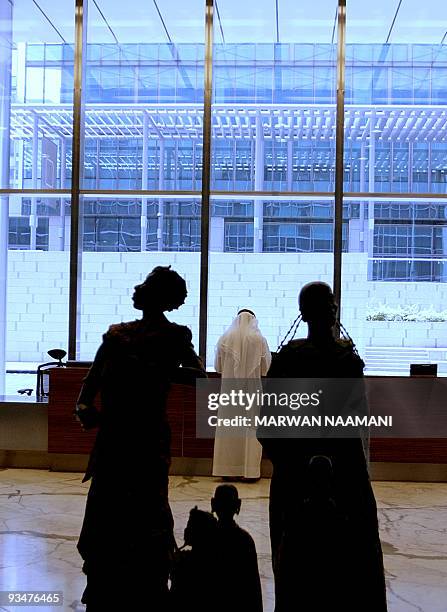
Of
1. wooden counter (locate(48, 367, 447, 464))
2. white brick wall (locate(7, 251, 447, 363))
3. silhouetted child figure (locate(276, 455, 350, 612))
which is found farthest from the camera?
white brick wall (locate(7, 251, 447, 363))

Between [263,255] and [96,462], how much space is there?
18.2 ft

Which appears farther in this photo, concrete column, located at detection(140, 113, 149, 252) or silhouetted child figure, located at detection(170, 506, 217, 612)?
concrete column, located at detection(140, 113, 149, 252)

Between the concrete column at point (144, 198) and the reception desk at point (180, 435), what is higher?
the concrete column at point (144, 198)

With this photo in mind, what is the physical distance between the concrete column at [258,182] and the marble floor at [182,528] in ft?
8.55

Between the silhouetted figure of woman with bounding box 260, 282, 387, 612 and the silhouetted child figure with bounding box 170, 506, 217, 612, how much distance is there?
0.23m

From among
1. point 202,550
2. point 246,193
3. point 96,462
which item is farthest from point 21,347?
point 202,550

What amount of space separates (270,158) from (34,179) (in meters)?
2.41

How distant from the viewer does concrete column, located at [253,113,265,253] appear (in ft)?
27.3

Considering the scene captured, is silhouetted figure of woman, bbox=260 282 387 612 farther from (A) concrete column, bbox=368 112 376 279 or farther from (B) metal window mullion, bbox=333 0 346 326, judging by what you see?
(A) concrete column, bbox=368 112 376 279

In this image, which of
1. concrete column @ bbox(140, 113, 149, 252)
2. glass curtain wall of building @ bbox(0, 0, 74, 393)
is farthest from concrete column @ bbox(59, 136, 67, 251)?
concrete column @ bbox(140, 113, 149, 252)

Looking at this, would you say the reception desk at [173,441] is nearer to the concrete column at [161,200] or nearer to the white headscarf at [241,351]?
the white headscarf at [241,351]

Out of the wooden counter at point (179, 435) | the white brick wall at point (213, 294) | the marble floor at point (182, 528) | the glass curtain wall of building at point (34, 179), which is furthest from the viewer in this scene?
the glass curtain wall of building at point (34, 179)

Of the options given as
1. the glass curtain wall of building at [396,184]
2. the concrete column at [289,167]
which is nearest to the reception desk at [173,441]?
the glass curtain wall of building at [396,184]

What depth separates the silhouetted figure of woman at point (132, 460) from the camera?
2992 mm
